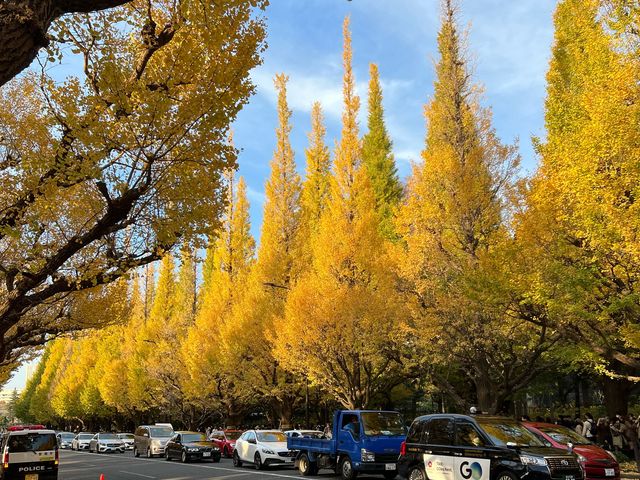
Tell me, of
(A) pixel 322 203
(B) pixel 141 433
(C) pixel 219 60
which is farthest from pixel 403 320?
(B) pixel 141 433

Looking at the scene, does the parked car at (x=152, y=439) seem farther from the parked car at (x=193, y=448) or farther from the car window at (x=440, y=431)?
the car window at (x=440, y=431)

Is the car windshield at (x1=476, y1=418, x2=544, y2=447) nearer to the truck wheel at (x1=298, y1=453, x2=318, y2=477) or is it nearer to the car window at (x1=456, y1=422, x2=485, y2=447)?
the car window at (x1=456, y1=422, x2=485, y2=447)

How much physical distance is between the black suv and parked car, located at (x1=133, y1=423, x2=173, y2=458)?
21128 millimetres

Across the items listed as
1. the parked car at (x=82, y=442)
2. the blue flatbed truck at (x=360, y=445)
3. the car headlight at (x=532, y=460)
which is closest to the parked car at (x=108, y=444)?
the parked car at (x=82, y=442)

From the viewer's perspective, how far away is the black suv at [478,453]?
909 cm

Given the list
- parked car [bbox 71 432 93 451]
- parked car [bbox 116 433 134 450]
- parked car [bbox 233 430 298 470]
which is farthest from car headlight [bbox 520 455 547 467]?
parked car [bbox 71 432 93 451]

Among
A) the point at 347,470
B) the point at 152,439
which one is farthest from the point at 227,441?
the point at 347,470

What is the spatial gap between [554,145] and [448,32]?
7.74 meters

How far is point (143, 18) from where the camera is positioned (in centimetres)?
905

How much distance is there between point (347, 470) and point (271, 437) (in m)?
7.49

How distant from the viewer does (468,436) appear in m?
10.1

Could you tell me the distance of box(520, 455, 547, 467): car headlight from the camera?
901 cm

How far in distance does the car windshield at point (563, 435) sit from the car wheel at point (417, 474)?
4.21 meters

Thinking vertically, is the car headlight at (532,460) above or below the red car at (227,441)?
above
